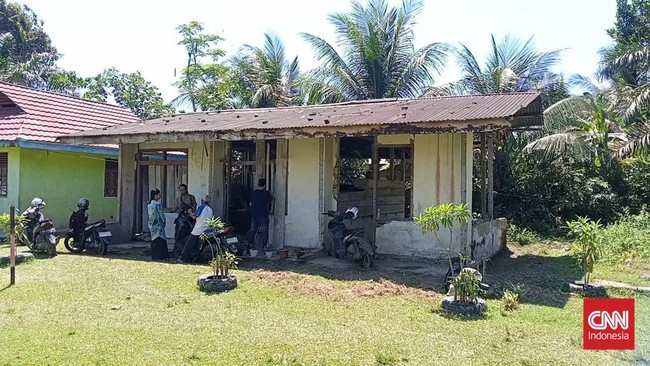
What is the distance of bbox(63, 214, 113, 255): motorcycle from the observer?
11133 mm

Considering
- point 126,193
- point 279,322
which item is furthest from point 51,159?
point 279,322

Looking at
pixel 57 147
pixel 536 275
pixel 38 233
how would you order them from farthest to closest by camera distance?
pixel 57 147
pixel 38 233
pixel 536 275

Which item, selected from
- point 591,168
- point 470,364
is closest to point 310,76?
point 591,168

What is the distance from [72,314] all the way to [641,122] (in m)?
14.9

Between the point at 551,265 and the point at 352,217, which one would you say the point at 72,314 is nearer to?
the point at 352,217

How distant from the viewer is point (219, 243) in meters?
9.48

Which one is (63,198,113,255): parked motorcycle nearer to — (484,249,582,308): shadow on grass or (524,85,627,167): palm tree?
(484,249,582,308): shadow on grass

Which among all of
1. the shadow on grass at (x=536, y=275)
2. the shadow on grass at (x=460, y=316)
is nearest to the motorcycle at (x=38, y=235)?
the shadow on grass at (x=460, y=316)

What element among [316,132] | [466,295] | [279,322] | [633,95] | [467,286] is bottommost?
[279,322]

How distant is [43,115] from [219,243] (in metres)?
9.32

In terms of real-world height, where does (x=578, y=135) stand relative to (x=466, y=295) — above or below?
above

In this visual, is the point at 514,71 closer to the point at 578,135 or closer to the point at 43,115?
the point at 578,135

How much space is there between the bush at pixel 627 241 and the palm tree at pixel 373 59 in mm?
9419

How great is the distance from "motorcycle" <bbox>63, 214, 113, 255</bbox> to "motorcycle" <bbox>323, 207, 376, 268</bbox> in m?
4.59
